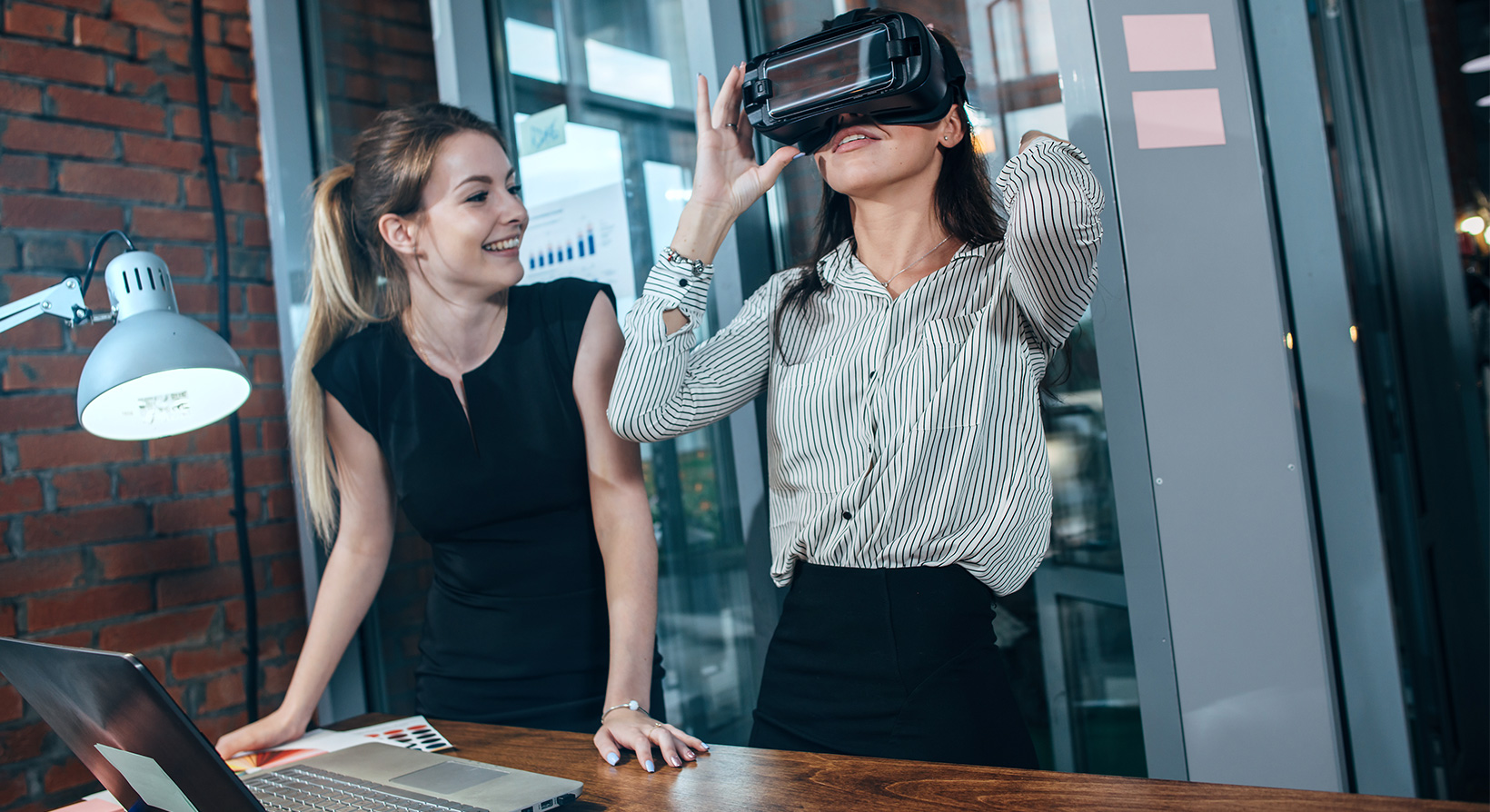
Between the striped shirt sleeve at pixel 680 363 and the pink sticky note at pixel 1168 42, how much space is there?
62 centimetres

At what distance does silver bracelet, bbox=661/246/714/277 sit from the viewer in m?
1.38

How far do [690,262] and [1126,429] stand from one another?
2.29 feet

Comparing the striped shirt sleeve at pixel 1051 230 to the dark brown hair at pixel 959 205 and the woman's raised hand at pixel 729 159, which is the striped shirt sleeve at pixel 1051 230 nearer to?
the dark brown hair at pixel 959 205

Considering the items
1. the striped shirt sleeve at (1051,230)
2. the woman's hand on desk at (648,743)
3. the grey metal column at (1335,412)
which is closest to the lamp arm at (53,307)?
the woman's hand on desk at (648,743)

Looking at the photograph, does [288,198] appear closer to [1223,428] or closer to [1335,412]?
[1223,428]

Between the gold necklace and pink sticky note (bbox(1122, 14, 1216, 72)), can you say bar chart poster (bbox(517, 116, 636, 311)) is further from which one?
pink sticky note (bbox(1122, 14, 1216, 72))

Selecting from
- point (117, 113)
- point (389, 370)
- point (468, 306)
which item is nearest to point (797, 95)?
point (468, 306)

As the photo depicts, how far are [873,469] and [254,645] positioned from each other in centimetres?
189

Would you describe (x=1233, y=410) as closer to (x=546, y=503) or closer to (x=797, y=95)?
(x=797, y=95)

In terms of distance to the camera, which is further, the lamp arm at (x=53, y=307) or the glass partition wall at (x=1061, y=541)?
the glass partition wall at (x=1061, y=541)

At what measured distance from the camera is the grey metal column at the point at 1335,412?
1372mm

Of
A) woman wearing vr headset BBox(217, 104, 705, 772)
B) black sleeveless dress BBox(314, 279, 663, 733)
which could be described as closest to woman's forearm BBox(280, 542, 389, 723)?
woman wearing vr headset BBox(217, 104, 705, 772)

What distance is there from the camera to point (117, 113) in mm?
2283

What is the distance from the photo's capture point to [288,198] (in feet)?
8.16
